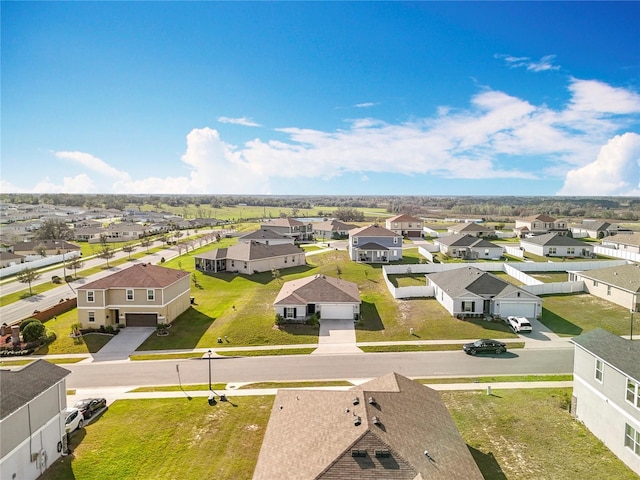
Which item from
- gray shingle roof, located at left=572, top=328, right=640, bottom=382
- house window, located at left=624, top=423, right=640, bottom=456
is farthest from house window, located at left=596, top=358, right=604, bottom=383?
house window, located at left=624, top=423, right=640, bottom=456

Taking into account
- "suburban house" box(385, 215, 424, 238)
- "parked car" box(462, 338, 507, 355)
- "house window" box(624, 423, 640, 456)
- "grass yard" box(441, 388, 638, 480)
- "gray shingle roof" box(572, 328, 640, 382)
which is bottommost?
"grass yard" box(441, 388, 638, 480)

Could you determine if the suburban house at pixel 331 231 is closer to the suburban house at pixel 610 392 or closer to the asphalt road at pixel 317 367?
the asphalt road at pixel 317 367

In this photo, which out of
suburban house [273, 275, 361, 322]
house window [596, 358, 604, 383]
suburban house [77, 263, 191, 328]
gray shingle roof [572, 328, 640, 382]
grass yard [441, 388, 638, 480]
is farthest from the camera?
suburban house [273, 275, 361, 322]

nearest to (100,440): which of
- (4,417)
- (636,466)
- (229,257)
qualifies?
(4,417)

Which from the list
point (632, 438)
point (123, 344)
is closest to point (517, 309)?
point (632, 438)

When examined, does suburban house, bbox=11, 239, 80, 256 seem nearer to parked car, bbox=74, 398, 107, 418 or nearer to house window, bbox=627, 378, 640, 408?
parked car, bbox=74, 398, 107, 418

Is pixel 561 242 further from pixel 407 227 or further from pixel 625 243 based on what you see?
pixel 407 227

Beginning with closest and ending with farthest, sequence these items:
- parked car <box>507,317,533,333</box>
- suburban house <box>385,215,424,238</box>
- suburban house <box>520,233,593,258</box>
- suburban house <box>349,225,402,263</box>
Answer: parked car <box>507,317,533,333</box>, suburban house <box>349,225,402,263</box>, suburban house <box>520,233,593,258</box>, suburban house <box>385,215,424,238</box>
